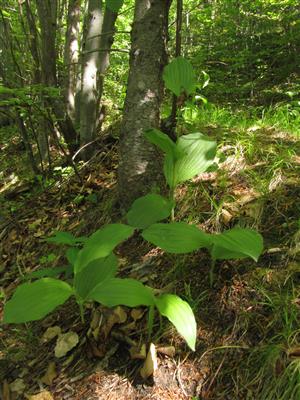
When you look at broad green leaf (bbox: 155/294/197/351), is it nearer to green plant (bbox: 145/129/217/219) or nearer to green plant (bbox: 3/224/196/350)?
green plant (bbox: 3/224/196/350)

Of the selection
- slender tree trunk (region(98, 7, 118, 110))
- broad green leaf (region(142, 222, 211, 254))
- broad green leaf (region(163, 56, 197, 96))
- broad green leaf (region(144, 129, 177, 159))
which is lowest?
broad green leaf (region(142, 222, 211, 254))

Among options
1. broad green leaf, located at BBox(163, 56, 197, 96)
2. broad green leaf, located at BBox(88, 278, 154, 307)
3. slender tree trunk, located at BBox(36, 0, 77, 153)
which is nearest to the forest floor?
broad green leaf, located at BBox(88, 278, 154, 307)

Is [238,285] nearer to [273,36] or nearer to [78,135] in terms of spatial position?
[78,135]

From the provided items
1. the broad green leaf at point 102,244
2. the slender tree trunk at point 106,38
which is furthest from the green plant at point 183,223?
the slender tree trunk at point 106,38

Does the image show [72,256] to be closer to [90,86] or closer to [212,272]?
[212,272]

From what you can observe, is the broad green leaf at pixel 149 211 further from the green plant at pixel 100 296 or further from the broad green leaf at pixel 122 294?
the broad green leaf at pixel 122 294

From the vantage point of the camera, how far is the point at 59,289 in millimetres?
1560

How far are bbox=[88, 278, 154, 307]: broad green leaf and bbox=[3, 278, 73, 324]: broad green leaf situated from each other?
0.47 ft

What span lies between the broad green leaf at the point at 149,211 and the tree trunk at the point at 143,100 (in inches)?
21.2

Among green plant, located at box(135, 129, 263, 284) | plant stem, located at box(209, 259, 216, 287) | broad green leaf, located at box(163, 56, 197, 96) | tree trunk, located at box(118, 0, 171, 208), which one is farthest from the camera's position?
tree trunk, located at box(118, 0, 171, 208)

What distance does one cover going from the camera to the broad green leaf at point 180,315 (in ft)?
4.47

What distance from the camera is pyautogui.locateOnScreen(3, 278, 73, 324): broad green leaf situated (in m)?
1.44

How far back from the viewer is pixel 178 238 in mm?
1646

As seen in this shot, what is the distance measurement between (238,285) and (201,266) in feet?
0.78
